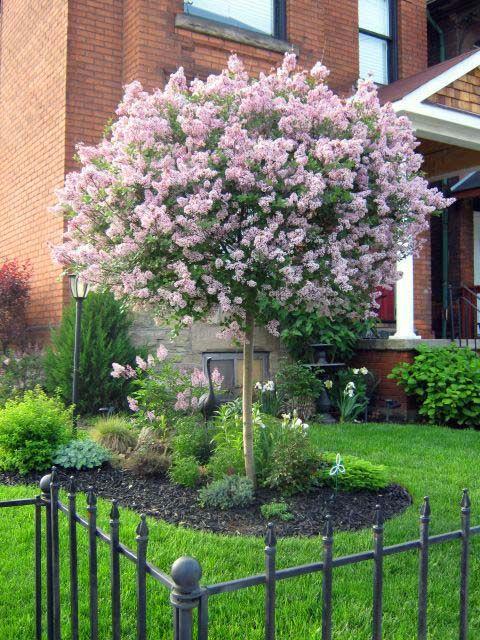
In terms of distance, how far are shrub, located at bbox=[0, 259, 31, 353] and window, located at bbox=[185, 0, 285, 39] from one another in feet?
14.6

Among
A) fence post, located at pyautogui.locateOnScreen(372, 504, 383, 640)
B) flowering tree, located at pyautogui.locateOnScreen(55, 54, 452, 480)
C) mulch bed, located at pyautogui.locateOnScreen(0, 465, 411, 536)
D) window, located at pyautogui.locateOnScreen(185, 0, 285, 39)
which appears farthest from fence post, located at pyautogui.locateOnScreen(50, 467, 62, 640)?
window, located at pyautogui.locateOnScreen(185, 0, 285, 39)

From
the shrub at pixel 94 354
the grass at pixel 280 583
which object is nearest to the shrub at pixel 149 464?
the grass at pixel 280 583

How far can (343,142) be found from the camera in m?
3.84

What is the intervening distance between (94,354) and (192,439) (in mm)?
2796

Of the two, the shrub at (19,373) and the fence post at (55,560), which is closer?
the fence post at (55,560)

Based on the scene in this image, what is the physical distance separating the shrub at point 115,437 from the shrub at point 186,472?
Result: 3.75 ft

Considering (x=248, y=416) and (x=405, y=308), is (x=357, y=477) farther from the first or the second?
(x=405, y=308)

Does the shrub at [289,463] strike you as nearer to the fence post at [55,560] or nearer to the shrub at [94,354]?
the fence post at [55,560]

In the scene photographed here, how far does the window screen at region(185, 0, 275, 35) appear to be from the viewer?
9555mm

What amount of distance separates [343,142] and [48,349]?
215 inches

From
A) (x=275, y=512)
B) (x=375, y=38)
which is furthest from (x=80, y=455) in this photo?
(x=375, y=38)

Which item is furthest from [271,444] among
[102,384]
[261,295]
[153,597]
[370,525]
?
[102,384]

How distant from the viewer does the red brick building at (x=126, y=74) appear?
8.91m

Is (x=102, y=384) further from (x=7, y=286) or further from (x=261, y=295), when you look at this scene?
(x=261, y=295)
